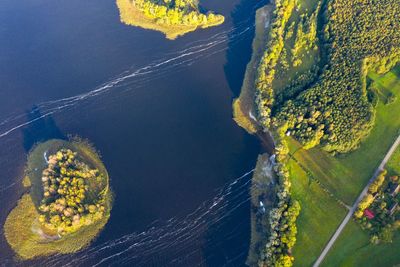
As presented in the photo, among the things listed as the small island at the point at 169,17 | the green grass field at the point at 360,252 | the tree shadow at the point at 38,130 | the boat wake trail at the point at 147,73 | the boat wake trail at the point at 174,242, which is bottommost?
the green grass field at the point at 360,252

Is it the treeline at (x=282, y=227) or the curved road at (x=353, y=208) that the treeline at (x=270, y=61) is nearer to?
the treeline at (x=282, y=227)

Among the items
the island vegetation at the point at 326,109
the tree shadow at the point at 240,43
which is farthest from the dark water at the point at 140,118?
the island vegetation at the point at 326,109

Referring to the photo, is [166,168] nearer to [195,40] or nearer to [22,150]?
[22,150]

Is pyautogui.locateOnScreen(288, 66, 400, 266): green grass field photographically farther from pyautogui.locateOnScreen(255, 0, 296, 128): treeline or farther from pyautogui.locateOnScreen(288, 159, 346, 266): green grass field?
pyautogui.locateOnScreen(255, 0, 296, 128): treeline

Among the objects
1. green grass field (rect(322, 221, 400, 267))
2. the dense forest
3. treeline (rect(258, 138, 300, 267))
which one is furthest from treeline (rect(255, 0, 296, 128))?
green grass field (rect(322, 221, 400, 267))

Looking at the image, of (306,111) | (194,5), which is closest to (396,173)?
(306,111)

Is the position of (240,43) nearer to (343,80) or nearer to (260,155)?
(343,80)
